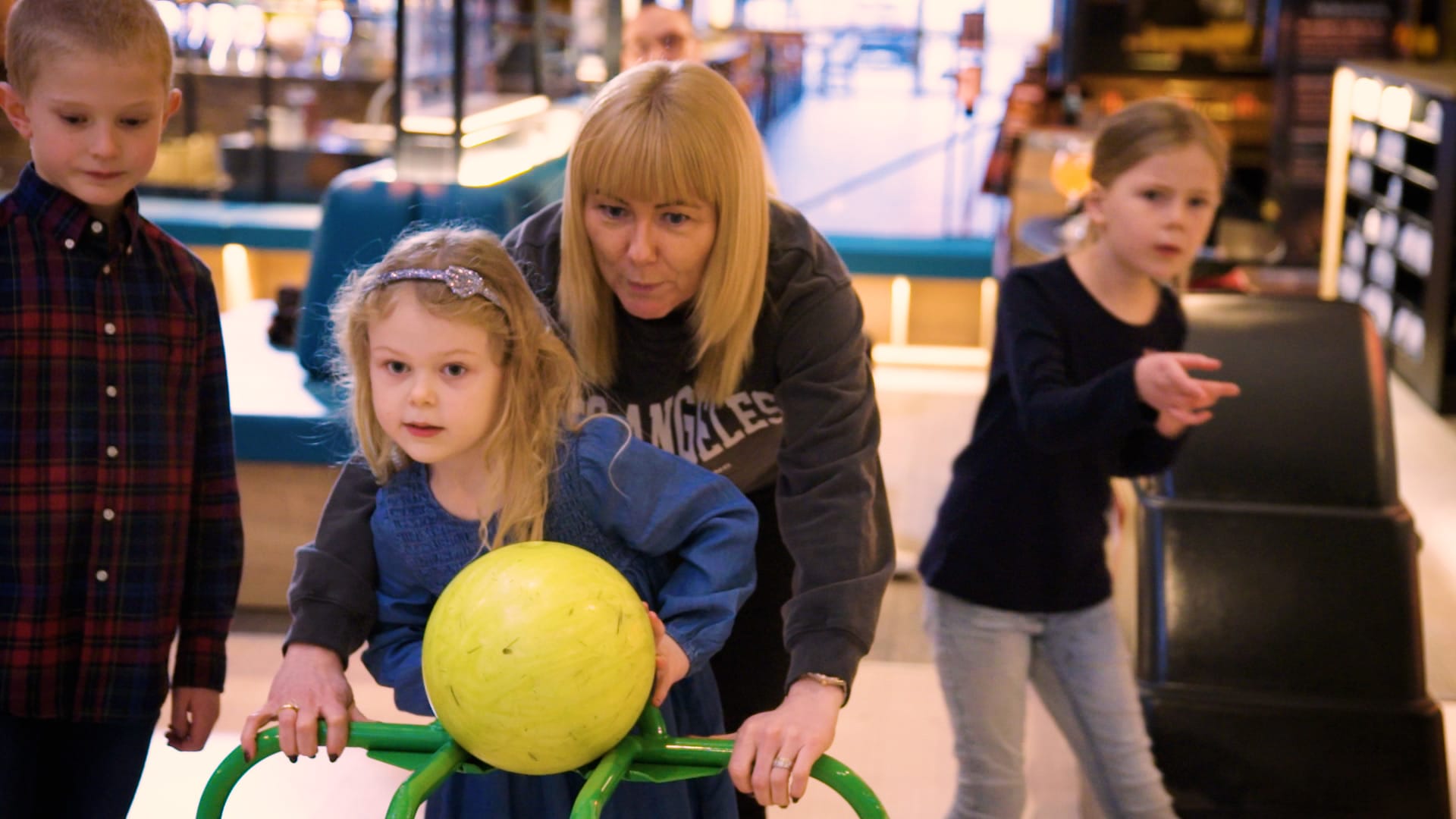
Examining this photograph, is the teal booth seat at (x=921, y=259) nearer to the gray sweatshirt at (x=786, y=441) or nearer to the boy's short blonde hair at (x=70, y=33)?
the gray sweatshirt at (x=786, y=441)

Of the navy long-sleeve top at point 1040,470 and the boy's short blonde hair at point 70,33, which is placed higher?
the boy's short blonde hair at point 70,33

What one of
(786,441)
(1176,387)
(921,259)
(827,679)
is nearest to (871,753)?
(1176,387)

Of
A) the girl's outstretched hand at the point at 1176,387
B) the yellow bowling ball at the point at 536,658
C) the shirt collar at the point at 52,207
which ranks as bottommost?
the yellow bowling ball at the point at 536,658

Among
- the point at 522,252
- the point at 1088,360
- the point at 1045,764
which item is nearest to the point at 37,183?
the point at 522,252

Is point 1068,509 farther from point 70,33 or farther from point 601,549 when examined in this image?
point 70,33

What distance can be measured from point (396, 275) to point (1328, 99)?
885cm

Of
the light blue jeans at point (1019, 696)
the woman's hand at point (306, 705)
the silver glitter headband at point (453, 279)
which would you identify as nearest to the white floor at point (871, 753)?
the light blue jeans at point (1019, 696)

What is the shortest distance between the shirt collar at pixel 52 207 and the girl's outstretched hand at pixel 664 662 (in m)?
0.77

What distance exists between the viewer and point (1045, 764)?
9.97ft

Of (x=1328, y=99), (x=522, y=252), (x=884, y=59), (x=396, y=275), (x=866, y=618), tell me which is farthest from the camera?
(x=884, y=59)

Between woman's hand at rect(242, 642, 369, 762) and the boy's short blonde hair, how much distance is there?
635 mm

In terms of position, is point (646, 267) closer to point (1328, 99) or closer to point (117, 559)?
point (117, 559)

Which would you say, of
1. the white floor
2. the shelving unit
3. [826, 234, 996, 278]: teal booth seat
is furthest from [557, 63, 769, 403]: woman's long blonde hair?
[826, 234, 996, 278]: teal booth seat

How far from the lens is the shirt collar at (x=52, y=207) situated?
156cm
